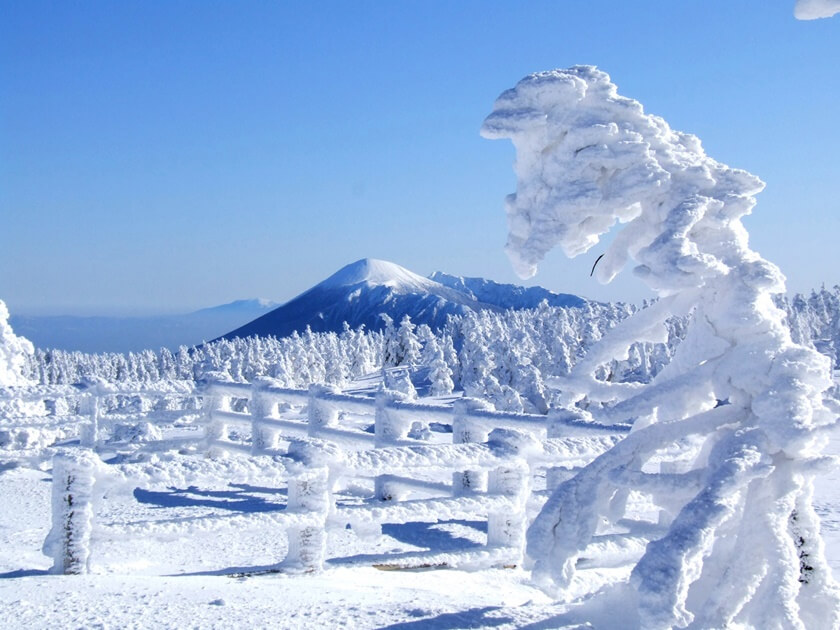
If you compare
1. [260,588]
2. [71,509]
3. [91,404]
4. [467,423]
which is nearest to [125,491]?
[71,509]

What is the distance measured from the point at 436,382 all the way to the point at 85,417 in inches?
1993

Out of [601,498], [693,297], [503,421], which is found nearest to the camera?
[601,498]

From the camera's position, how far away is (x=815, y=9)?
247 cm

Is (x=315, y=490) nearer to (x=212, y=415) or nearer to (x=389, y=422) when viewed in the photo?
(x=389, y=422)

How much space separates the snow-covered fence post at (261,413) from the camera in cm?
899

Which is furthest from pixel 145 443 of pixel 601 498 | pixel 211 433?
pixel 601 498

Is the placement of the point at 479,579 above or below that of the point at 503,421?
below

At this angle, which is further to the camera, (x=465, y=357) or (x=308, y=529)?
(x=465, y=357)

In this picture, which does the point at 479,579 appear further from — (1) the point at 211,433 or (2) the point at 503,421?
(1) the point at 211,433

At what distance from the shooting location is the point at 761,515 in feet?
10.3

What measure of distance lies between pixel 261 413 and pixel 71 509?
4639 mm

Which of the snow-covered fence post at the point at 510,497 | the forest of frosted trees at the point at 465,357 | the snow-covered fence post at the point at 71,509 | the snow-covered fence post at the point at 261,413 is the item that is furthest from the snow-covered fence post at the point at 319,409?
the forest of frosted trees at the point at 465,357

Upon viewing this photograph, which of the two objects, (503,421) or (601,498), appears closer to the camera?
(601,498)

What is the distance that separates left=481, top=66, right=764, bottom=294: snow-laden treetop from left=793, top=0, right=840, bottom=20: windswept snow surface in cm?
115
